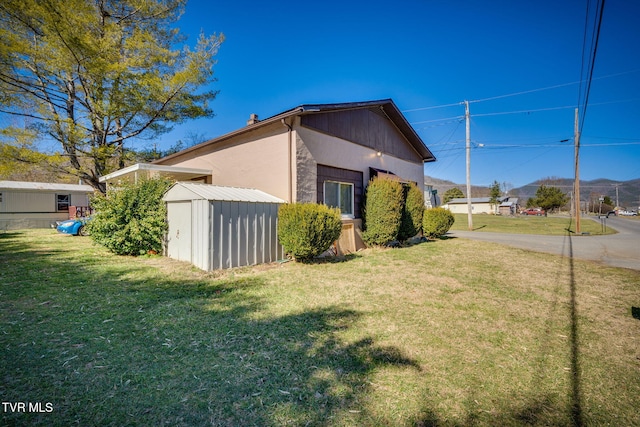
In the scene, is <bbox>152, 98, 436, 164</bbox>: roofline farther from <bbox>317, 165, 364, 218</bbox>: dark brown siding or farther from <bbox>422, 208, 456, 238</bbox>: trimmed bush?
<bbox>422, 208, 456, 238</bbox>: trimmed bush

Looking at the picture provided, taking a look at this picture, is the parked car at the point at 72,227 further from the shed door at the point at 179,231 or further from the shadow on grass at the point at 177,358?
the shadow on grass at the point at 177,358

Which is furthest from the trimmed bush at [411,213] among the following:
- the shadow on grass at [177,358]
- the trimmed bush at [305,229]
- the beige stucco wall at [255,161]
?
the shadow on grass at [177,358]

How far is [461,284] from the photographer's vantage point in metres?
5.73

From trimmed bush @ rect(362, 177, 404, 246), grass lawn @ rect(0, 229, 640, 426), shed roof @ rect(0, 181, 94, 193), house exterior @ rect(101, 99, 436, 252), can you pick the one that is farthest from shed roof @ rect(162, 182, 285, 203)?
shed roof @ rect(0, 181, 94, 193)

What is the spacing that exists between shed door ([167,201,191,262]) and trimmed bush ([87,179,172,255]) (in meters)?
0.34

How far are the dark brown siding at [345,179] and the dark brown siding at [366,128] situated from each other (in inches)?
47.3

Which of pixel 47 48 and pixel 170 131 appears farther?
pixel 170 131

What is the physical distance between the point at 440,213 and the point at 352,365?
11785mm

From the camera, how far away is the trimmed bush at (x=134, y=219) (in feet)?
26.1

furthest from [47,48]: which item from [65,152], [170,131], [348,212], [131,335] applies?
[131,335]

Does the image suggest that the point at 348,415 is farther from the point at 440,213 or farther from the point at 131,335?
the point at 440,213

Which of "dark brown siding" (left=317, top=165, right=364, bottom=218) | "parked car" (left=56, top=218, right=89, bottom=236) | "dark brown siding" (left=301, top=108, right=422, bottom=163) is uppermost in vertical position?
"dark brown siding" (left=301, top=108, right=422, bottom=163)

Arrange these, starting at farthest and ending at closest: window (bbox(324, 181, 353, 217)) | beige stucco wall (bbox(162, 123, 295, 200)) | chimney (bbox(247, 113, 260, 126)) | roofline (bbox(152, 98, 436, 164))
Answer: chimney (bbox(247, 113, 260, 126)) < window (bbox(324, 181, 353, 217)) < beige stucco wall (bbox(162, 123, 295, 200)) < roofline (bbox(152, 98, 436, 164))

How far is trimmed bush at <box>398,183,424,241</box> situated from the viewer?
1136cm
